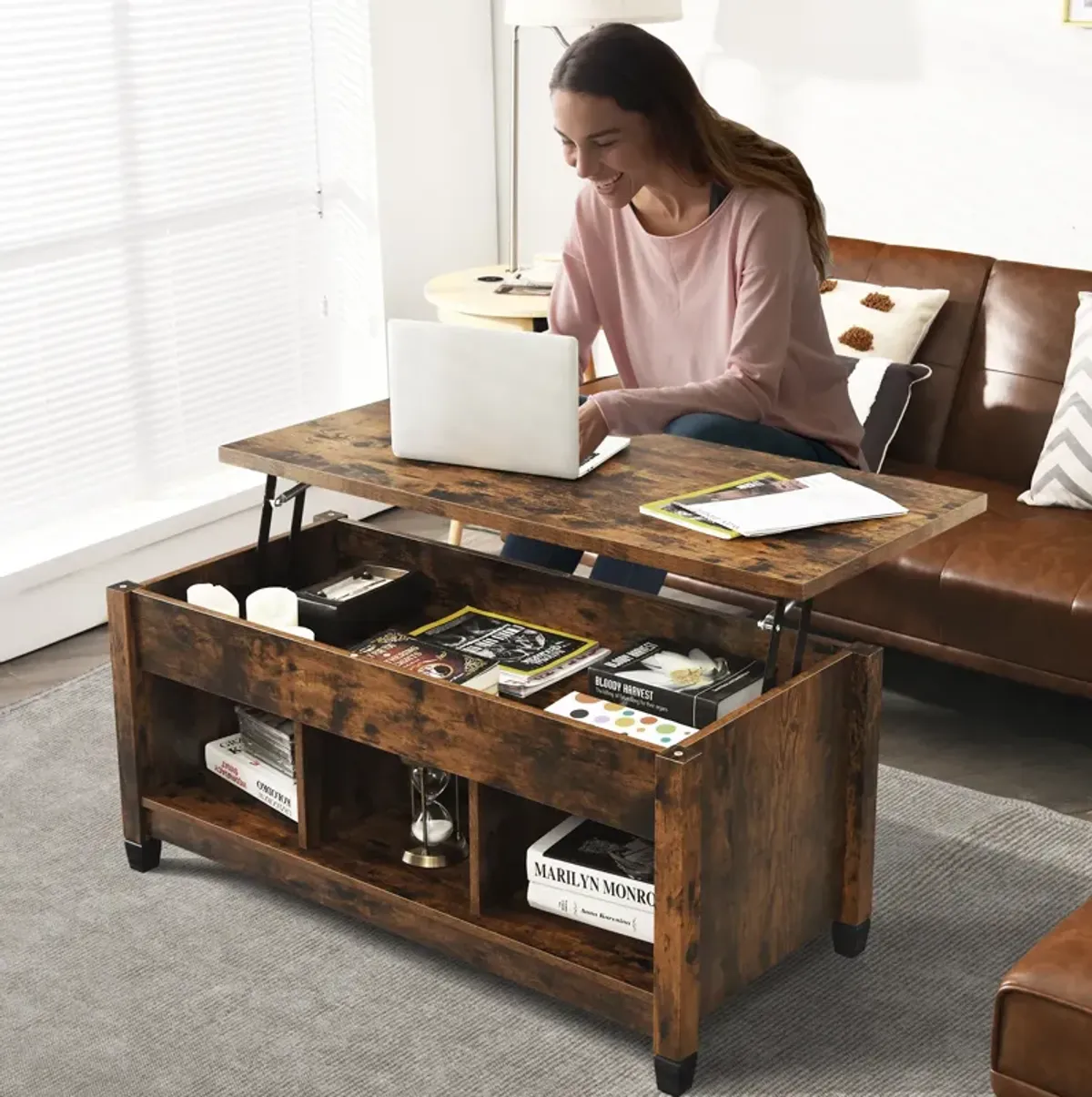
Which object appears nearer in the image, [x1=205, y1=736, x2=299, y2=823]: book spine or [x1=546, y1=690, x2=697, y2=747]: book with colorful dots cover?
[x1=546, y1=690, x2=697, y2=747]: book with colorful dots cover

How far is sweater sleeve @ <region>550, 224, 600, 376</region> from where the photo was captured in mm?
2768

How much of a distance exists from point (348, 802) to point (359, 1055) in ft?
1.38

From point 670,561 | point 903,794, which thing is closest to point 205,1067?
point 670,561

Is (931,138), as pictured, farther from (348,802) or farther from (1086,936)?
(1086,936)

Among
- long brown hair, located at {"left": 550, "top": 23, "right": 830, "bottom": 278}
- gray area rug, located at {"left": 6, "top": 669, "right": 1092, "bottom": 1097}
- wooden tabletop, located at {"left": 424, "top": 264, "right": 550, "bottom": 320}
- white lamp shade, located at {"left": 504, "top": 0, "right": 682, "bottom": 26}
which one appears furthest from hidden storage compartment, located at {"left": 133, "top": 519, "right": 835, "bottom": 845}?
white lamp shade, located at {"left": 504, "top": 0, "right": 682, "bottom": 26}

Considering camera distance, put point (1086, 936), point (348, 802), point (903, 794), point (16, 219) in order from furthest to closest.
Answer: point (16, 219)
point (903, 794)
point (348, 802)
point (1086, 936)

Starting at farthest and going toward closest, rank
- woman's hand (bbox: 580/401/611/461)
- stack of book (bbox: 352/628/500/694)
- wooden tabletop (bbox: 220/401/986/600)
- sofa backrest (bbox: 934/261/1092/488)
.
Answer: sofa backrest (bbox: 934/261/1092/488), woman's hand (bbox: 580/401/611/461), stack of book (bbox: 352/628/500/694), wooden tabletop (bbox: 220/401/986/600)

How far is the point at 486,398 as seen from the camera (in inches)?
89.0

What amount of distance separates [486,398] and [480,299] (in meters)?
1.56

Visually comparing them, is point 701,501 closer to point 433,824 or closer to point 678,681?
point 678,681

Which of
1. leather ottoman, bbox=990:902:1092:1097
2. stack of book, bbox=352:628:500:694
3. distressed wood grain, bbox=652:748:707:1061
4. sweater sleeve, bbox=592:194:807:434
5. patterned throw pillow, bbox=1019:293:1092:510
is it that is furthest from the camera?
patterned throw pillow, bbox=1019:293:1092:510

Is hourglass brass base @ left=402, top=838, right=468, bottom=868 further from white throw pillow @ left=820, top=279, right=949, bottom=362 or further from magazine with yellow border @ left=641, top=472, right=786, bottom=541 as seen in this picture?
white throw pillow @ left=820, top=279, right=949, bottom=362

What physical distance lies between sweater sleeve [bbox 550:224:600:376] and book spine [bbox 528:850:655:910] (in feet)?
3.11

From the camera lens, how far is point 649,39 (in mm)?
2490
